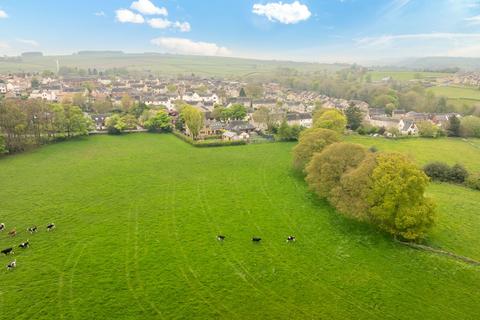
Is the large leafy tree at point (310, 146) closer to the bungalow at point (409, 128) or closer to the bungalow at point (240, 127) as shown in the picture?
the bungalow at point (240, 127)

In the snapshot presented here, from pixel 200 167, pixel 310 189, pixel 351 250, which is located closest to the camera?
pixel 351 250

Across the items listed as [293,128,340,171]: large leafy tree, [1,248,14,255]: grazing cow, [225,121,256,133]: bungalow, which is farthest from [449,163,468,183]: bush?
[1,248,14,255]: grazing cow

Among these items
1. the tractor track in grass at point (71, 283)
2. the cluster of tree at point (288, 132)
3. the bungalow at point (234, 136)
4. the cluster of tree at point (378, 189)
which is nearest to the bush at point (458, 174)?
the cluster of tree at point (378, 189)

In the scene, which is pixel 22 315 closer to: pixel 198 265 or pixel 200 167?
pixel 198 265

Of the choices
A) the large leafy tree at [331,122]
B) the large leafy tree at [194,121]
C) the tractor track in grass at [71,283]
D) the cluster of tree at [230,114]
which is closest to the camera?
the tractor track in grass at [71,283]

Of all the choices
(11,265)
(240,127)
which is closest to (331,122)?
(240,127)

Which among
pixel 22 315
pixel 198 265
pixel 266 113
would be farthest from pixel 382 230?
pixel 266 113

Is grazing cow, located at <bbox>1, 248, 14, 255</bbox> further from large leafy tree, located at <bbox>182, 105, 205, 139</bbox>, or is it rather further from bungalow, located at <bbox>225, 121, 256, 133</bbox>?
bungalow, located at <bbox>225, 121, 256, 133</bbox>
